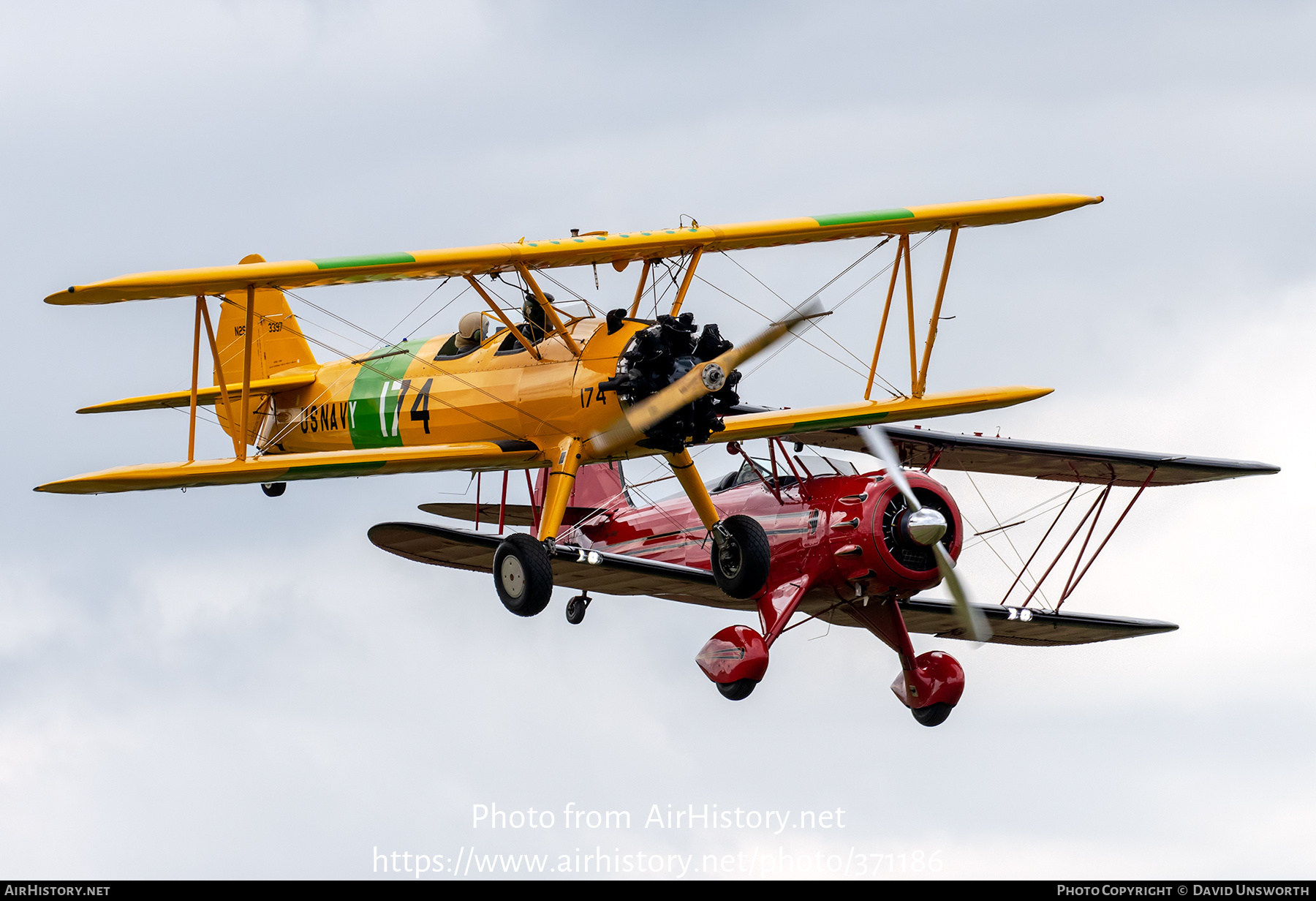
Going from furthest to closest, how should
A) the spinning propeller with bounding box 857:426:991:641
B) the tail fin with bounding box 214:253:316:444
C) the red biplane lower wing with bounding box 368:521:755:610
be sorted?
the tail fin with bounding box 214:253:316:444 → the red biplane lower wing with bounding box 368:521:755:610 → the spinning propeller with bounding box 857:426:991:641

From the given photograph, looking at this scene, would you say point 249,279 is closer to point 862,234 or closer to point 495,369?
point 495,369

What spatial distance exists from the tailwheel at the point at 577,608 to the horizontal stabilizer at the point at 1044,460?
10.5ft

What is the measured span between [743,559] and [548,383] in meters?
2.48

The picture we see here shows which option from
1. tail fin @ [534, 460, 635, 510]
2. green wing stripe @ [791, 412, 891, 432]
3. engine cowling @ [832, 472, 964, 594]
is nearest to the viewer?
green wing stripe @ [791, 412, 891, 432]

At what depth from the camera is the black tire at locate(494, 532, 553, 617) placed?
2175 cm

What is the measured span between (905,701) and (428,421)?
24.3ft

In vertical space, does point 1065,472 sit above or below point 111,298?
above

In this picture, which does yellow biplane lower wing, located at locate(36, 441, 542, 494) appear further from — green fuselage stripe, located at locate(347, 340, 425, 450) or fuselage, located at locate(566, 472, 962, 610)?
fuselage, located at locate(566, 472, 962, 610)

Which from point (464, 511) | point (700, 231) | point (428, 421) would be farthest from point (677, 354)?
point (464, 511)

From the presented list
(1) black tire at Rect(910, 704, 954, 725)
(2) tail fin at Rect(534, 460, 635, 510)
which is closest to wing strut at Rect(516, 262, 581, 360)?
(1) black tire at Rect(910, 704, 954, 725)

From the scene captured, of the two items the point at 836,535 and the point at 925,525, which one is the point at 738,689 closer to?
the point at 836,535

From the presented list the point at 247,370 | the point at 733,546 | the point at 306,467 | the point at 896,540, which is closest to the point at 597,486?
the point at 896,540

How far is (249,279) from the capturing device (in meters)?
21.7

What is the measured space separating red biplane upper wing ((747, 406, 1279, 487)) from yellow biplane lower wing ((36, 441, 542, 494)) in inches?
242
